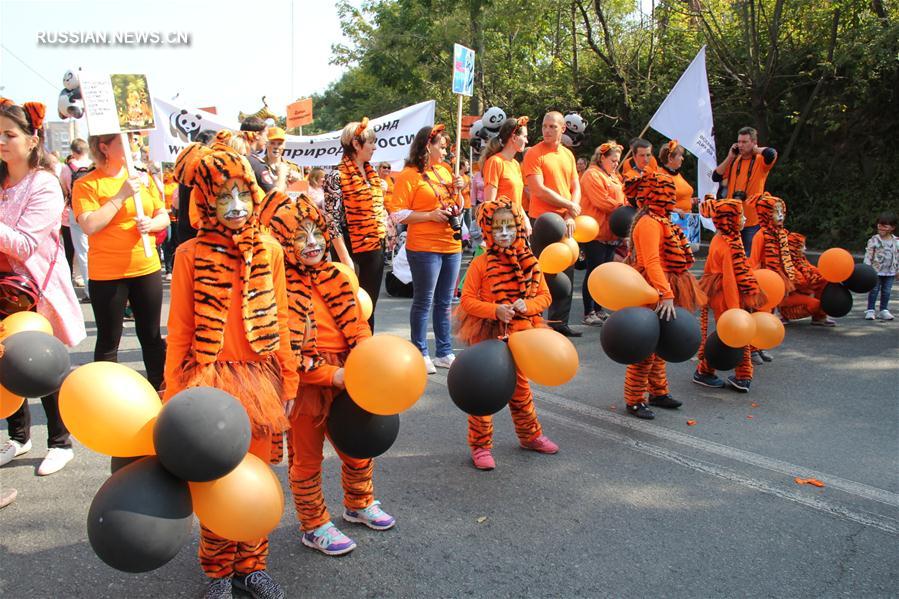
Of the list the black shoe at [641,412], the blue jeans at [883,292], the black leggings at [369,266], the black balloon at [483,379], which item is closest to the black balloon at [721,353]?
the black shoe at [641,412]

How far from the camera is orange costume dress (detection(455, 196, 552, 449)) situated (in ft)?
13.3

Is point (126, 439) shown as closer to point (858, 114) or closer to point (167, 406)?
point (167, 406)

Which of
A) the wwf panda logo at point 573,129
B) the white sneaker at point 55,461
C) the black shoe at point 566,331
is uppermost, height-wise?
the wwf panda logo at point 573,129

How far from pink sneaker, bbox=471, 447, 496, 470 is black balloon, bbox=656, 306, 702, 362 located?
143cm

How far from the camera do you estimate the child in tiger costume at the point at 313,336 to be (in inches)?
120

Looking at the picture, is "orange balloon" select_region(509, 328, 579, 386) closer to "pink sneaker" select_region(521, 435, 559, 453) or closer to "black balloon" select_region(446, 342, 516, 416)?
"black balloon" select_region(446, 342, 516, 416)

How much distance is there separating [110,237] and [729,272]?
14.7 feet

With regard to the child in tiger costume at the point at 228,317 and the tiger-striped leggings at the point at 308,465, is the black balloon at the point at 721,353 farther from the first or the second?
the child in tiger costume at the point at 228,317

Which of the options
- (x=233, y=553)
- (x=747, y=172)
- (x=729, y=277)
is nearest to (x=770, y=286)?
(x=729, y=277)

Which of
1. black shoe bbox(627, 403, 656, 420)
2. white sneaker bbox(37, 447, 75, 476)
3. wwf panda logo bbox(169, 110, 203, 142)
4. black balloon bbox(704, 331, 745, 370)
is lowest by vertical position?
white sneaker bbox(37, 447, 75, 476)

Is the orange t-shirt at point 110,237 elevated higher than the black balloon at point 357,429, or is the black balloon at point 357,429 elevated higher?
the orange t-shirt at point 110,237

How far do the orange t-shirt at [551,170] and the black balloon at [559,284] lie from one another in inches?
25.5

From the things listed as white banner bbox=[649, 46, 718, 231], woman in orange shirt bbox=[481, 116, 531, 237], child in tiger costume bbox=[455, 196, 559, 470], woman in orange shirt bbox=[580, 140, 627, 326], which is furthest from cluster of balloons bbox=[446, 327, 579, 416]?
white banner bbox=[649, 46, 718, 231]

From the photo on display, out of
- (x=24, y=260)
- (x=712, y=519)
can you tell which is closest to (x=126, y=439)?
(x=24, y=260)
